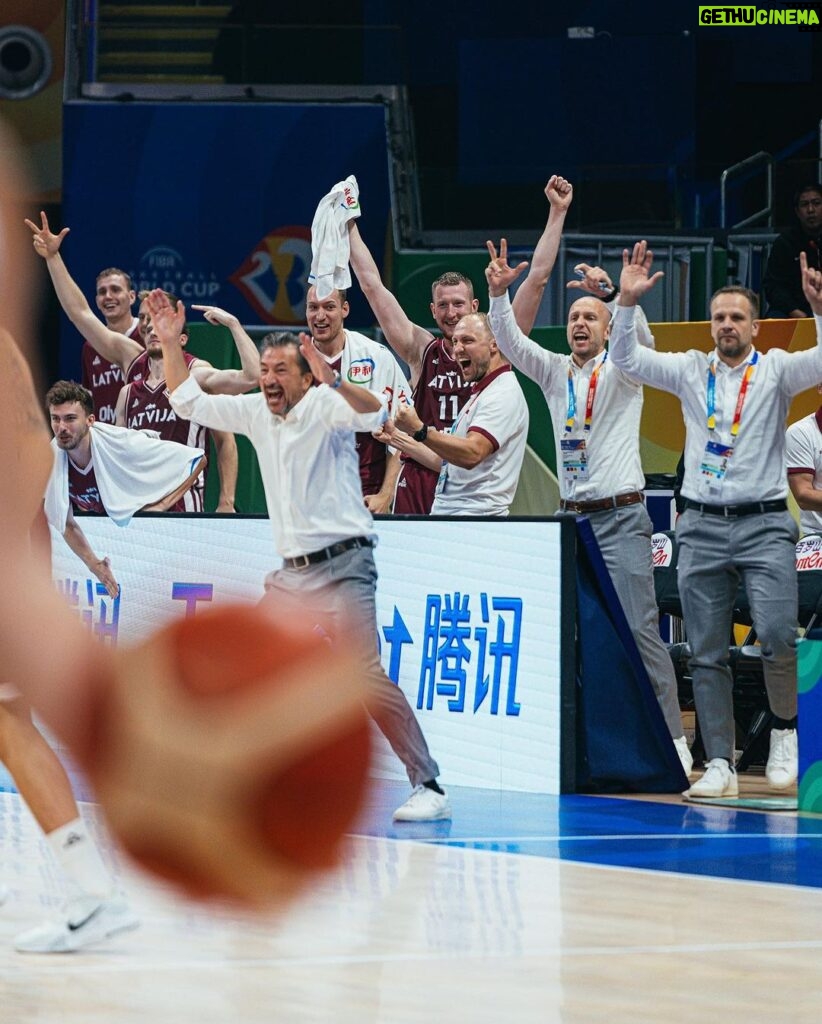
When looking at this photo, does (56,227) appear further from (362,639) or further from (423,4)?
(362,639)

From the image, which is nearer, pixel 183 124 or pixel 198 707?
pixel 198 707

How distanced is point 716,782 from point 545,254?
2945 millimetres

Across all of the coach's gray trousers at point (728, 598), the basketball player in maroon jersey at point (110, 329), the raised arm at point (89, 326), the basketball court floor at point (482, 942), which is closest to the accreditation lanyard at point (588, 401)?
the coach's gray trousers at point (728, 598)

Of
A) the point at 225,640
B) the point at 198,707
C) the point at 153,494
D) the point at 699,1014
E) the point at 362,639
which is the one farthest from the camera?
the point at 153,494

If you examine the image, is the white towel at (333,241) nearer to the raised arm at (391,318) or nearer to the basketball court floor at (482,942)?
the raised arm at (391,318)

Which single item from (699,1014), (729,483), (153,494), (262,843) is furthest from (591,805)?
(262,843)

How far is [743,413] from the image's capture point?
8.20 meters

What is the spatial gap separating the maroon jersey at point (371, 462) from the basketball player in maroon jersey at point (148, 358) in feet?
2.48

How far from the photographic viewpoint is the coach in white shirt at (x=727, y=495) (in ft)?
26.8

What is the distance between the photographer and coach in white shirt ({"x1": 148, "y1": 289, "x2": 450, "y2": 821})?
7129mm

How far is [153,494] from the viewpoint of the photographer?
1032 cm

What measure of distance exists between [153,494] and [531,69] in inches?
307

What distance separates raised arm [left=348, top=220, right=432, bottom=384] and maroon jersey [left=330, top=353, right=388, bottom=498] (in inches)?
19.4

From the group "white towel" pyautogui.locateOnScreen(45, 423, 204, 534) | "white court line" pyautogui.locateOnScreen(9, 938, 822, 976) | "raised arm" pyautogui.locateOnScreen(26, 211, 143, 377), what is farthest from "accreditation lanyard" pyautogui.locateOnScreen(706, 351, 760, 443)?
"raised arm" pyautogui.locateOnScreen(26, 211, 143, 377)
